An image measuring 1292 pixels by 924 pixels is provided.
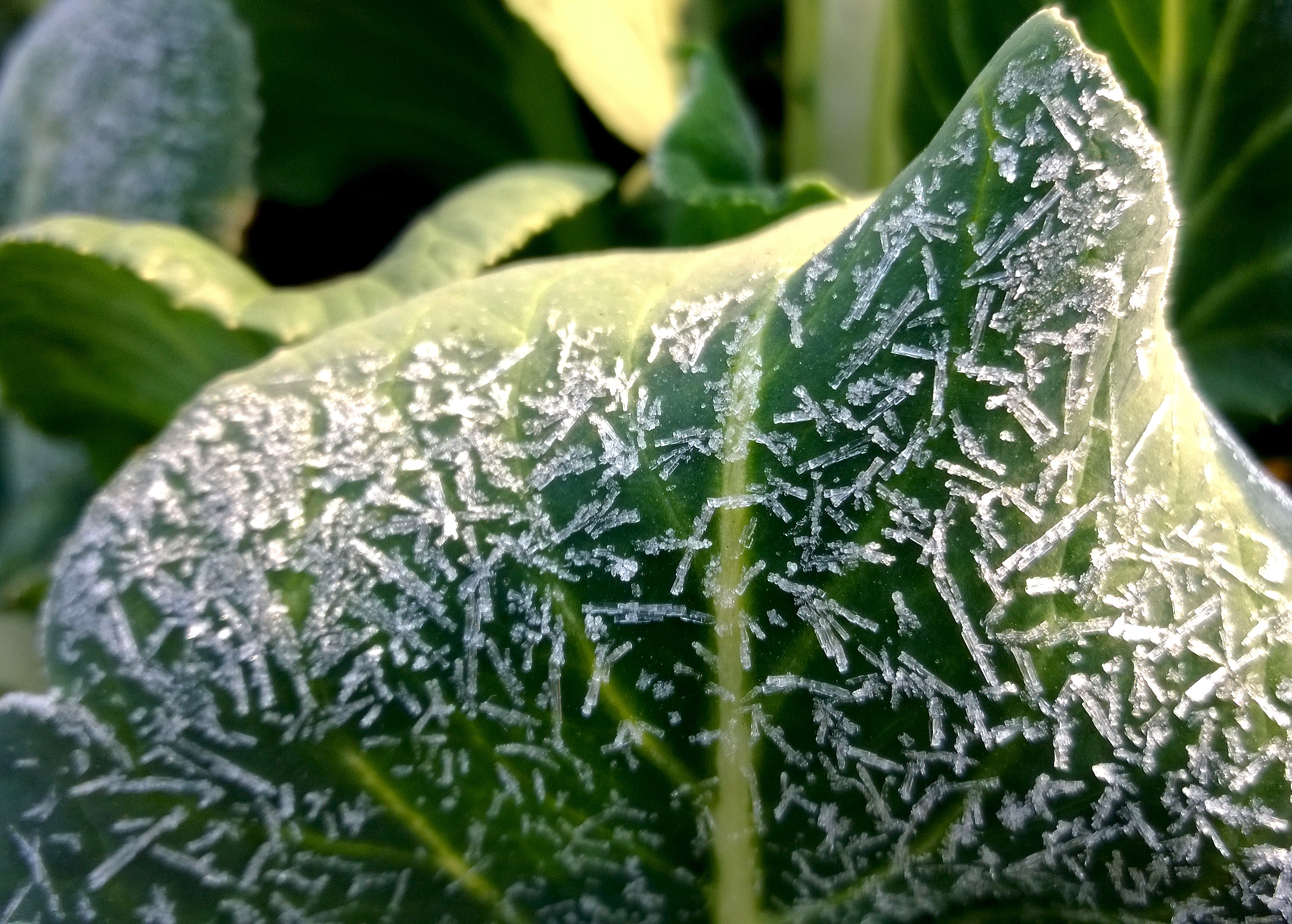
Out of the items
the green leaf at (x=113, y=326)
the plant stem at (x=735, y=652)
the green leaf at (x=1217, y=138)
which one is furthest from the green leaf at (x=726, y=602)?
the green leaf at (x=1217, y=138)

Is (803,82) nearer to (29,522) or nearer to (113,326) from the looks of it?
(113,326)

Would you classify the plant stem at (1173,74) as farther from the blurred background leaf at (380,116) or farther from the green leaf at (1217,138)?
the blurred background leaf at (380,116)

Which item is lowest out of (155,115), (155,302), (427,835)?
(427,835)

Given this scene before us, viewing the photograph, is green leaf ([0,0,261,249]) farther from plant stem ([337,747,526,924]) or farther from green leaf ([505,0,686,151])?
plant stem ([337,747,526,924])

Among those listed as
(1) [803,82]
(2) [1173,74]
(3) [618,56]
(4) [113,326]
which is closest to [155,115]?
(4) [113,326]

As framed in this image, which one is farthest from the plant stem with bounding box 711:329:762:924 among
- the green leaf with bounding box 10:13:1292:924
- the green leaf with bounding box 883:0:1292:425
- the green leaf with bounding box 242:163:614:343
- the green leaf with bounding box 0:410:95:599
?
the green leaf with bounding box 0:410:95:599
